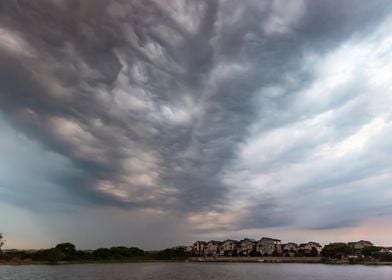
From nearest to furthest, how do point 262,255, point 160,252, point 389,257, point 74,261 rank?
point 389,257
point 74,261
point 160,252
point 262,255

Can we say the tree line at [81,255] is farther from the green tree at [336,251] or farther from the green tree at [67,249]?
the green tree at [336,251]

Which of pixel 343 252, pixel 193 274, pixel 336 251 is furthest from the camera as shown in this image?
pixel 343 252

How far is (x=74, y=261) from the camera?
489ft

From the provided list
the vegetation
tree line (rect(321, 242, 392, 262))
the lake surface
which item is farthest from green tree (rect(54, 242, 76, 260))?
tree line (rect(321, 242, 392, 262))

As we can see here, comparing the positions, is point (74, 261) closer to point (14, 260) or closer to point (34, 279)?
point (14, 260)

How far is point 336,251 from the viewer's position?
493 ft

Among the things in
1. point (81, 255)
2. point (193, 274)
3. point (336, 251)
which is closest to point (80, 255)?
point (81, 255)

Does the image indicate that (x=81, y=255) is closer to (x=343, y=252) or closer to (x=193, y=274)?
(x=193, y=274)

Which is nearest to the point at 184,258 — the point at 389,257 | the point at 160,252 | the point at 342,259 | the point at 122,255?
the point at 160,252

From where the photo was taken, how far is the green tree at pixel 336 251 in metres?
150

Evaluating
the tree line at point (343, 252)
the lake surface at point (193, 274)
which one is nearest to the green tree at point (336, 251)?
the tree line at point (343, 252)

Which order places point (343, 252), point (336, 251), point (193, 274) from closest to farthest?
1. point (193, 274)
2. point (336, 251)
3. point (343, 252)

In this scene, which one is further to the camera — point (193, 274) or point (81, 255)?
point (81, 255)

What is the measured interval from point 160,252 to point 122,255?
65.3 ft
